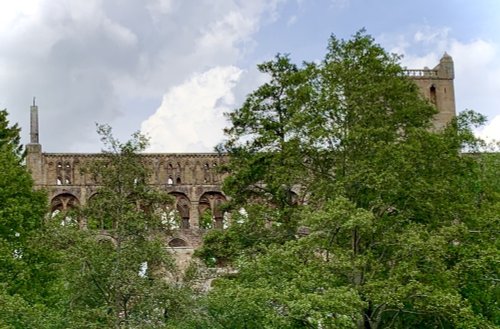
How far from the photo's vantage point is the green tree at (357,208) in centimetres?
2114

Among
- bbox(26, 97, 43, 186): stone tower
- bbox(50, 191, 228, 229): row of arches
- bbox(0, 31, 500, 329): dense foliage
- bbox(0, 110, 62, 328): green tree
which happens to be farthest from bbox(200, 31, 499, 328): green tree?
bbox(26, 97, 43, 186): stone tower

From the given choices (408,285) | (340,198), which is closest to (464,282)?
(408,285)

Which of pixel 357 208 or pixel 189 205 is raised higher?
pixel 189 205

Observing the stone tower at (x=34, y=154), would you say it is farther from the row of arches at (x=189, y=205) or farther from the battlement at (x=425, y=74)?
the battlement at (x=425, y=74)

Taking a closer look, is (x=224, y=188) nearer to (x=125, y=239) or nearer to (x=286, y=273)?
(x=286, y=273)

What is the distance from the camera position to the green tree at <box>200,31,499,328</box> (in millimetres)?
21141

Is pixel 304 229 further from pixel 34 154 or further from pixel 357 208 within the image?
pixel 34 154

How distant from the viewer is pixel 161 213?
19953mm

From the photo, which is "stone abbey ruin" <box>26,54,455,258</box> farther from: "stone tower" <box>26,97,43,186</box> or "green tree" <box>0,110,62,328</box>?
"green tree" <box>0,110,62,328</box>

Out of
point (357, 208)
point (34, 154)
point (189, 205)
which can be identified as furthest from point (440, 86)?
point (357, 208)

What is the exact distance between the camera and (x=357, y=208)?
2248 centimetres

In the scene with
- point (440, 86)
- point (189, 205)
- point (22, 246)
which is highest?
point (440, 86)

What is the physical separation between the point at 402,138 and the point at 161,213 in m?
8.03

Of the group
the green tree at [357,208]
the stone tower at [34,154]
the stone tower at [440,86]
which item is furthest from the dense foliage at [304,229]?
the stone tower at [440,86]
